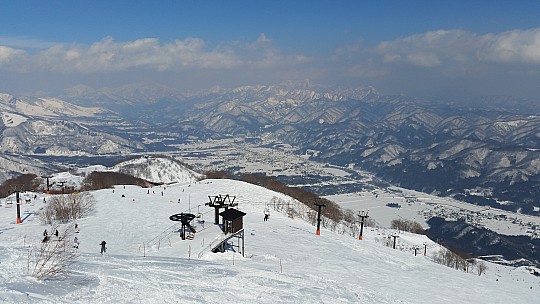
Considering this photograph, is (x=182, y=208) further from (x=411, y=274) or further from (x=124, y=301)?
(x=124, y=301)

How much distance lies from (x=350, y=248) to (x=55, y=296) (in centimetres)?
3635

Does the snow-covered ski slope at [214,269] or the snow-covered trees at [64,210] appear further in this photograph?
the snow-covered trees at [64,210]

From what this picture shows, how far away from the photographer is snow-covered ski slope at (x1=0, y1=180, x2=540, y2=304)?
55.1 ft

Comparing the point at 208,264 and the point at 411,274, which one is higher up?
the point at 208,264

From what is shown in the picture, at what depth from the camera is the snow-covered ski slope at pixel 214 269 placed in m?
16.8

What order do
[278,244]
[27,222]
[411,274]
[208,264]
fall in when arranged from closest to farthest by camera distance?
[208,264], [411,274], [278,244], [27,222]

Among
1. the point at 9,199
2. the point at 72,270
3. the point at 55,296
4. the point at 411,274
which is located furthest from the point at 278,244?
the point at 9,199

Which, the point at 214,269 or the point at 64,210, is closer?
the point at 214,269

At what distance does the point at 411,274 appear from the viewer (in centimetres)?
3694

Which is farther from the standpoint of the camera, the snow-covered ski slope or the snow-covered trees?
the snow-covered trees

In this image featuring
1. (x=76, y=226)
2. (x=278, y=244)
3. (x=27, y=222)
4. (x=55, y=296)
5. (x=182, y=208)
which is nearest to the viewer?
(x=55, y=296)

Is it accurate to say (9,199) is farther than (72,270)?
Yes

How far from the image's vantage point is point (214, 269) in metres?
24.1

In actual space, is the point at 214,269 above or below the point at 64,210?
above
